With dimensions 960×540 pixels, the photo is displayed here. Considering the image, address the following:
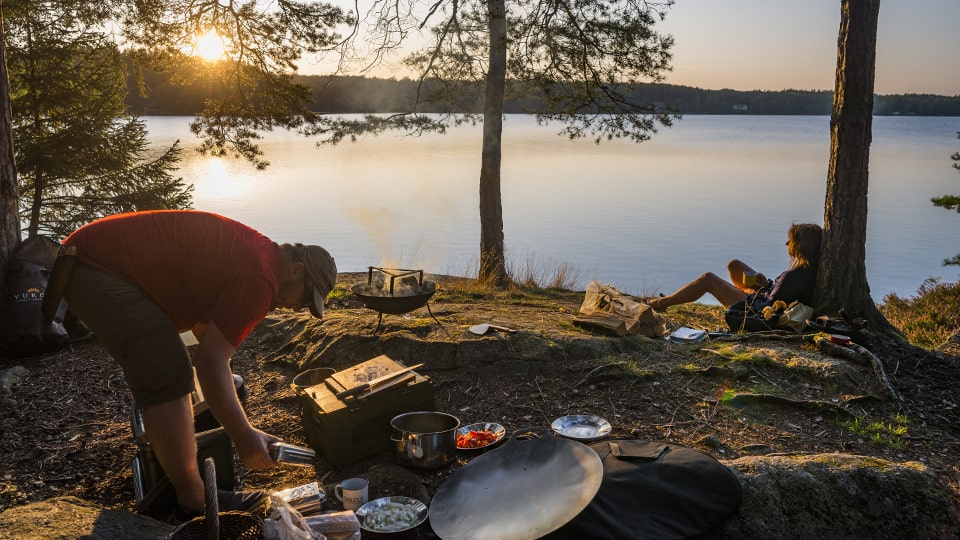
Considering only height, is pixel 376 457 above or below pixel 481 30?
below

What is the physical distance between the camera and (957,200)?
9422mm

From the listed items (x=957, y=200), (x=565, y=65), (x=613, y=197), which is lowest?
(x=613, y=197)

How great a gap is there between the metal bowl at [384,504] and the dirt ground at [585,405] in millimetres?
239

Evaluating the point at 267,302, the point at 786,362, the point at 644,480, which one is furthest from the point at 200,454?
the point at 786,362

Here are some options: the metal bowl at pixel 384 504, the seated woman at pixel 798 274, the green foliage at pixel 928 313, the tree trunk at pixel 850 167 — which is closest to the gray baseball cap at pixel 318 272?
the metal bowl at pixel 384 504

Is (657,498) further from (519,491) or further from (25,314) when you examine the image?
(25,314)

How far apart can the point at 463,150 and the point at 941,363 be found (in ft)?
142

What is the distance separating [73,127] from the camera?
9.18 metres

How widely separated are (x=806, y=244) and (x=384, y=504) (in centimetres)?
514

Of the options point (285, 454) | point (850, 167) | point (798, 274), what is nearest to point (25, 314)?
point (285, 454)

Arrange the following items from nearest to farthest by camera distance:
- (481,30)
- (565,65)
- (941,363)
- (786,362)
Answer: (786,362) < (941,363) < (565,65) < (481,30)

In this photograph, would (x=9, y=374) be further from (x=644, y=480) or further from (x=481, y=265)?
(x=481, y=265)

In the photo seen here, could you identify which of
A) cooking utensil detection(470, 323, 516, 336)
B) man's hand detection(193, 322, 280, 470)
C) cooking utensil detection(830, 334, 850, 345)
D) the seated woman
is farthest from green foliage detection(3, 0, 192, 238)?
cooking utensil detection(830, 334, 850, 345)

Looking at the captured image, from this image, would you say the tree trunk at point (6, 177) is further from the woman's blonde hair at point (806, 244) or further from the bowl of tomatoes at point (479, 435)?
the woman's blonde hair at point (806, 244)
